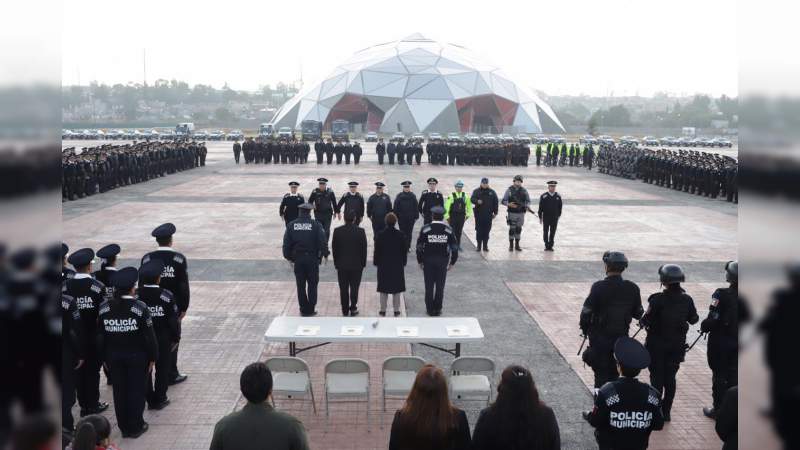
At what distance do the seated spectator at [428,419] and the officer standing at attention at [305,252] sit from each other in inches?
223

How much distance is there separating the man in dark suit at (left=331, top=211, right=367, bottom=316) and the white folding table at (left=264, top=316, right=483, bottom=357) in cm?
202

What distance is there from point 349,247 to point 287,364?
341cm

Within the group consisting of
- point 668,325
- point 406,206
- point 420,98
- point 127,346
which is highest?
point 420,98

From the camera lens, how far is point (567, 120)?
119m

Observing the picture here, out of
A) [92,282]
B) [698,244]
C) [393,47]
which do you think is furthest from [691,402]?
[393,47]

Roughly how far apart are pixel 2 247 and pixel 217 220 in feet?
58.5

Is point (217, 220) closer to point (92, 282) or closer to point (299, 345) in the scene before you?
point (299, 345)

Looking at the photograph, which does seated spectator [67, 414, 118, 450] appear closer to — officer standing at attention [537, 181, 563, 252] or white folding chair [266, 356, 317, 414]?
white folding chair [266, 356, 317, 414]

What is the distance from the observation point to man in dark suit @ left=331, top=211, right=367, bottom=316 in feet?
31.1

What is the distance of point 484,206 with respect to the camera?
45.6ft

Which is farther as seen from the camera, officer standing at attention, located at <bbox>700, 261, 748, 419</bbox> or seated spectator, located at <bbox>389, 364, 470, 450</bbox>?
officer standing at attention, located at <bbox>700, 261, 748, 419</bbox>

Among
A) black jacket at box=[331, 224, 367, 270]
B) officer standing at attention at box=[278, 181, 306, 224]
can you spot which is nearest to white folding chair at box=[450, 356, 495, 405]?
black jacket at box=[331, 224, 367, 270]

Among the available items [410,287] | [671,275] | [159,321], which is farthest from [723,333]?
[410,287]

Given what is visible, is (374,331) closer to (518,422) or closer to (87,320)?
(87,320)
